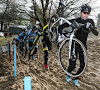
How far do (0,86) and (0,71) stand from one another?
6.43 ft

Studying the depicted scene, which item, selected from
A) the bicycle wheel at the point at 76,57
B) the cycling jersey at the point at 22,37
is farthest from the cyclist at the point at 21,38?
the bicycle wheel at the point at 76,57

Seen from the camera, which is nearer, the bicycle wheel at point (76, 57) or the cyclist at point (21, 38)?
the bicycle wheel at point (76, 57)

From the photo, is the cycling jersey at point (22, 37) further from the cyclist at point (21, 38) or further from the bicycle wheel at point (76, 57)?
the bicycle wheel at point (76, 57)

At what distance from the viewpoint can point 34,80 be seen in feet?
→ 12.9

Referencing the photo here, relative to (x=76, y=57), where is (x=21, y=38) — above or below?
above

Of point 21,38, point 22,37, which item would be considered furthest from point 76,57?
point 21,38

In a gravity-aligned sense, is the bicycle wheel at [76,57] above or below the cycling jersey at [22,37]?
below

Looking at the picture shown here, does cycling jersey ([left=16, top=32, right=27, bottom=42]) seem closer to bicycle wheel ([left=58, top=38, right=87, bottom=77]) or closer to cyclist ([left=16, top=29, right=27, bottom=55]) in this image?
cyclist ([left=16, top=29, right=27, bottom=55])

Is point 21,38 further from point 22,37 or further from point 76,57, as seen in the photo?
point 76,57

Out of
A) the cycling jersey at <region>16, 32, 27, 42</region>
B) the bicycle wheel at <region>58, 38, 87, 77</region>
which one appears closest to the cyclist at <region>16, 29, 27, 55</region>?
the cycling jersey at <region>16, 32, 27, 42</region>

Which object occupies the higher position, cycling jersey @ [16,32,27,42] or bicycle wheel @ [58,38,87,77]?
cycling jersey @ [16,32,27,42]

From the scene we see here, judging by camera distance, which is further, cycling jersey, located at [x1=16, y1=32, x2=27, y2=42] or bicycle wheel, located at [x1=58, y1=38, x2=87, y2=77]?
cycling jersey, located at [x1=16, y1=32, x2=27, y2=42]

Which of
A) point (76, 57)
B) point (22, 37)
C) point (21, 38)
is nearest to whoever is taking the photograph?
point (76, 57)

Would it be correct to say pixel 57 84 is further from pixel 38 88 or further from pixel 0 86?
pixel 0 86
